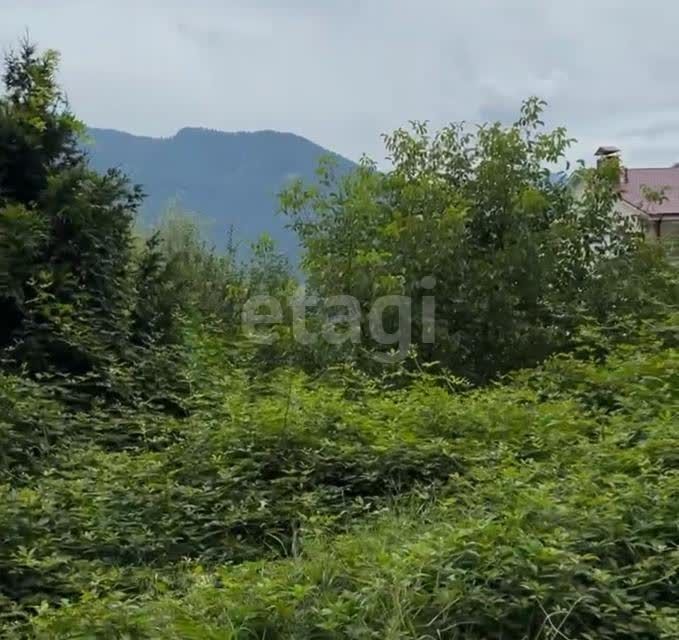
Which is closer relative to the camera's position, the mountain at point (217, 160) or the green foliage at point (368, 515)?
the green foliage at point (368, 515)

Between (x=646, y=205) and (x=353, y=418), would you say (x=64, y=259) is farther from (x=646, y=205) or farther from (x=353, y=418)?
(x=646, y=205)

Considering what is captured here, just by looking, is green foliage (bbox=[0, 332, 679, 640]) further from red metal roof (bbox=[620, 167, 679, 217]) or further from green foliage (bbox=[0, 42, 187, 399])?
red metal roof (bbox=[620, 167, 679, 217])

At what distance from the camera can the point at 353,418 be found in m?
3.53

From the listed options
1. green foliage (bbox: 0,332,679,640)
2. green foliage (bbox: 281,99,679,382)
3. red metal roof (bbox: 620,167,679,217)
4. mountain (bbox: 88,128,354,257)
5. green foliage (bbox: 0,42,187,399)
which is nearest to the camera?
green foliage (bbox: 0,332,679,640)

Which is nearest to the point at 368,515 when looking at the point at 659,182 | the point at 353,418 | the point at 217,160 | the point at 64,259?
the point at 353,418

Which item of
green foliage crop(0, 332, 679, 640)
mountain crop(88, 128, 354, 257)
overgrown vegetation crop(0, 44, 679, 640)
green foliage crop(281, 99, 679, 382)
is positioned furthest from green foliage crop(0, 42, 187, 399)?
mountain crop(88, 128, 354, 257)

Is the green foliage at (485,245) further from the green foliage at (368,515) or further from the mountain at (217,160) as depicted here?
the mountain at (217,160)

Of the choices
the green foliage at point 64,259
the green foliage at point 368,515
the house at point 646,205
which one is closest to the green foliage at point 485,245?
the house at point 646,205

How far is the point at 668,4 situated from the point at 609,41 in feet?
2.09

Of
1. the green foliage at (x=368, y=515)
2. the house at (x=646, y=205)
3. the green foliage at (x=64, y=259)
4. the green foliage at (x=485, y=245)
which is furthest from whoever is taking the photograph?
the house at (x=646, y=205)

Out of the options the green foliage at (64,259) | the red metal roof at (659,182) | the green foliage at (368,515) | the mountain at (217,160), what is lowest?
the green foliage at (368,515)

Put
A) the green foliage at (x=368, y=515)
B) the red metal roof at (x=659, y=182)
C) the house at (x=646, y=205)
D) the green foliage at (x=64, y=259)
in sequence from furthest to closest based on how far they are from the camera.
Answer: the red metal roof at (x=659, y=182) → the house at (x=646, y=205) → the green foliage at (x=64, y=259) → the green foliage at (x=368, y=515)

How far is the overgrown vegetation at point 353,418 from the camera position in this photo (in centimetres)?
193

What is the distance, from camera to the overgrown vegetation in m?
1.93
